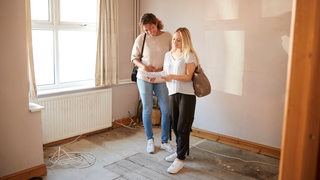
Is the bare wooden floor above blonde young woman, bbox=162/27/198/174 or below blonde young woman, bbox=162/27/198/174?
below

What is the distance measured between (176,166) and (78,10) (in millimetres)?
2300

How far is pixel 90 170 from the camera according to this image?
9.25ft

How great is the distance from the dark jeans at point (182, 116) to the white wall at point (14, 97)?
1268mm

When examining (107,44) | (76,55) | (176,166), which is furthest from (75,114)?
(176,166)

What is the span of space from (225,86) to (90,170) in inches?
73.1

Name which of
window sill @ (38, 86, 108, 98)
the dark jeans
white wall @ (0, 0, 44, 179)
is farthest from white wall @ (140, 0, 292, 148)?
white wall @ (0, 0, 44, 179)

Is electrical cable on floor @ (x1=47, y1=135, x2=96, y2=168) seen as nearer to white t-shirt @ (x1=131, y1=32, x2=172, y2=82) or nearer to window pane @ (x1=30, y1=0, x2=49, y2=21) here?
white t-shirt @ (x1=131, y1=32, x2=172, y2=82)

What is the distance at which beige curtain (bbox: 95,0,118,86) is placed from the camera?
12.1 feet

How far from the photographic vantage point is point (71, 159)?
3.06 m

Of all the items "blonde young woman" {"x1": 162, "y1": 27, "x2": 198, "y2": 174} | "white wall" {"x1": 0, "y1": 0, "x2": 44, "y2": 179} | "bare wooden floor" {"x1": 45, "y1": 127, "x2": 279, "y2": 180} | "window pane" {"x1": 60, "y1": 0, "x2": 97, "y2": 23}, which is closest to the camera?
"white wall" {"x1": 0, "y1": 0, "x2": 44, "y2": 179}

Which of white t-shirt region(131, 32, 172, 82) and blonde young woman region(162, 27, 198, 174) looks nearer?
blonde young woman region(162, 27, 198, 174)

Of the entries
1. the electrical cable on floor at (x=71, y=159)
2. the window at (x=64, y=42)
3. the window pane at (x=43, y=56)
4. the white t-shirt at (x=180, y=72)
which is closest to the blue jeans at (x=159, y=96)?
the white t-shirt at (x=180, y=72)

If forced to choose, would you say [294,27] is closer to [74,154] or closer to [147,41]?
[147,41]

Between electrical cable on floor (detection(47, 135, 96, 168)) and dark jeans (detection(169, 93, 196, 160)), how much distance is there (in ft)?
3.11
